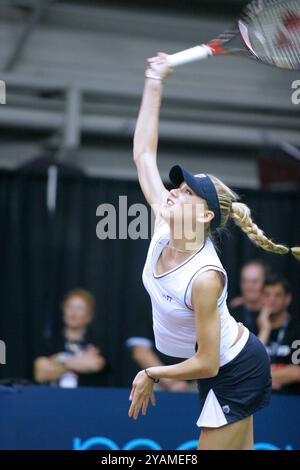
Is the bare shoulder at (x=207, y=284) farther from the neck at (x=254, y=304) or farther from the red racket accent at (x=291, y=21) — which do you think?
the neck at (x=254, y=304)

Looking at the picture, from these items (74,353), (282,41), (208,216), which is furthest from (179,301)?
(74,353)

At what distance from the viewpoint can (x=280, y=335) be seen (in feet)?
21.3

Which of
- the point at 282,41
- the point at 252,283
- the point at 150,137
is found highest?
the point at 282,41

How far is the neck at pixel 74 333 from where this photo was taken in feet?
21.2

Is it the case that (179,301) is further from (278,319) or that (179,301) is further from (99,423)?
(278,319)

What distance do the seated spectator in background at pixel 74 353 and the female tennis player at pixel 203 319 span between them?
2.37 metres

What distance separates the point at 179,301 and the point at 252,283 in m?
2.94

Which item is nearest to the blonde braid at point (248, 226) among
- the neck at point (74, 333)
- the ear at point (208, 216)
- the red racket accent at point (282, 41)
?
the ear at point (208, 216)

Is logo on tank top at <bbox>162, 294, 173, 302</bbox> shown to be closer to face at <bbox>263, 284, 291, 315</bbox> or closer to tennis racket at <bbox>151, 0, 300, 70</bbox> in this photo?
tennis racket at <bbox>151, 0, 300, 70</bbox>

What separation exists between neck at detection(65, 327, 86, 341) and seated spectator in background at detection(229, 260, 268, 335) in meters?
1.02

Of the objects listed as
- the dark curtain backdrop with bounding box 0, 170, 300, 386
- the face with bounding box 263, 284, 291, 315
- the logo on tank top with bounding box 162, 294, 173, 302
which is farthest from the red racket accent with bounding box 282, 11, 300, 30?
the face with bounding box 263, 284, 291, 315

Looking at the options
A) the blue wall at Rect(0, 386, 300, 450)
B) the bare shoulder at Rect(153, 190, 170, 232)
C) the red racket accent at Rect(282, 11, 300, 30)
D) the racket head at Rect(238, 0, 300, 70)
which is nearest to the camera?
the bare shoulder at Rect(153, 190, 170, 232)

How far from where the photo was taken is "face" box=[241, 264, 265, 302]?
21.5ft
